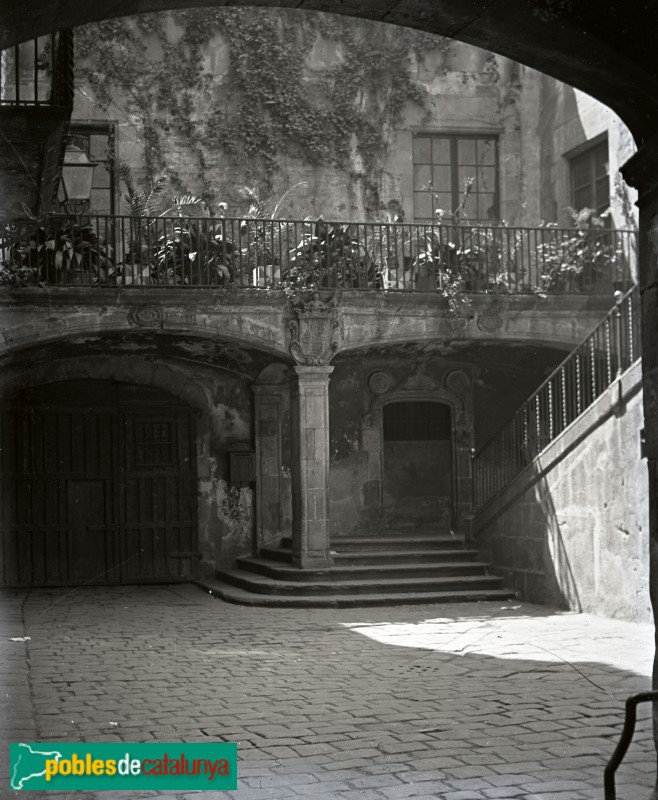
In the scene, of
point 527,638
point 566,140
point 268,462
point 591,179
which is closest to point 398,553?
point 268,462

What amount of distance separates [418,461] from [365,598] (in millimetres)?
4496

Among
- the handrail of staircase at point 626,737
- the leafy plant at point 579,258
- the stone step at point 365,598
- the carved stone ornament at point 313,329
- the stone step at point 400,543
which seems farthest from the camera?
the stone step at point 400,543

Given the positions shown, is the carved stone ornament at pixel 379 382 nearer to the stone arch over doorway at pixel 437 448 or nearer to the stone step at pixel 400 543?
the stone arch over doorway at pixel 437 448

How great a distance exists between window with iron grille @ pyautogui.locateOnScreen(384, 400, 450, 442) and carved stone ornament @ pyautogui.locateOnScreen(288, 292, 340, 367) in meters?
3.21

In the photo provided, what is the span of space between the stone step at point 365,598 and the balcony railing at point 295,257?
409cm

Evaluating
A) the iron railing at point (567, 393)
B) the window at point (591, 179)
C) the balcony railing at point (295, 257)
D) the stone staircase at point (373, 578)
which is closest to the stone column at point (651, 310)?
the iron railing at point (567, 393)

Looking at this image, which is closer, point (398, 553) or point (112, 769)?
point (112, 769)


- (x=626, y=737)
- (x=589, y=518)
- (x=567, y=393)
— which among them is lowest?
(x=589, y=518)

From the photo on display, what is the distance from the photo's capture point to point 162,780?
5148 millimetres

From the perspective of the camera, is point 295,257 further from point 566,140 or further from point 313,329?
point 566,140

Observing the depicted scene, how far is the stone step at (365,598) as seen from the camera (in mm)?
13383

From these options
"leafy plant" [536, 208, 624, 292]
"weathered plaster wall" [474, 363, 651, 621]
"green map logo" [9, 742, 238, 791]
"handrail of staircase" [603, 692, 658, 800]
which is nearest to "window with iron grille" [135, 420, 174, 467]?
"weathered plaster wall" [474, 363, 651, 621]

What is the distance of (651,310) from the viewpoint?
491 centimetres

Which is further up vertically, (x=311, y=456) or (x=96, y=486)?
(x=311, y=456)
